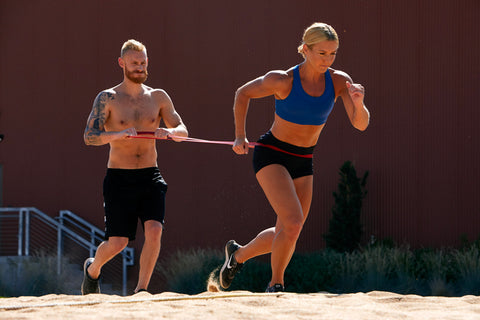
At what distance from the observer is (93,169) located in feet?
40.4

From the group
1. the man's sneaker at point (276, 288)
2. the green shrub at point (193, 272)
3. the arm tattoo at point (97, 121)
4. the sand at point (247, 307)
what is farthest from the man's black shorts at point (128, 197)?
the green shrub at point (193, 272)

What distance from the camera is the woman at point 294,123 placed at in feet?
16.2

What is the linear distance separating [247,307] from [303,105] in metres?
1.67

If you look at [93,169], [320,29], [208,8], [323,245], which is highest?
[208,8]

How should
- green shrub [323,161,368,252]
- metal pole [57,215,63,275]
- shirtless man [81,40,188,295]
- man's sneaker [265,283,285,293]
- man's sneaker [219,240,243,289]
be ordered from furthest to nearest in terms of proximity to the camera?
metal pole [57,215,63,275]
green shrub [323,161,368,252]
man's sneaker [219,240,243,289]
shirtless man [81,40,188,295]
man's sneaker [265,283,285,293]

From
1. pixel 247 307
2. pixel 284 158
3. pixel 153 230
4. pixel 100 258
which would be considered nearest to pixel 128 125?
pixel 153 230

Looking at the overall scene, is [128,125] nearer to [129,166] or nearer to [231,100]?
[129,166]

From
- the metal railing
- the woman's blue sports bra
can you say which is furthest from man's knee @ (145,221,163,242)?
the metal railing

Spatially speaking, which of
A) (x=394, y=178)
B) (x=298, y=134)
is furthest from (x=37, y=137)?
(x=298, y=134)

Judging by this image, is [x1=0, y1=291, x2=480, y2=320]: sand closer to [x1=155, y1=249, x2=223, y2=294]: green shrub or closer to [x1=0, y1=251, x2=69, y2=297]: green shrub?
[x1=155, y1=249, x2=223, y2=294]: green shrub

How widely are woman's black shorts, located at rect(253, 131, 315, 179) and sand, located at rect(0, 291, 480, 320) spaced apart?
0.96 meters

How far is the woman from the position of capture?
495cm

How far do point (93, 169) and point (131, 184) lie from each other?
6998 millimetres

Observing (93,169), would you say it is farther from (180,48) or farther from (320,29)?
(320,29)
